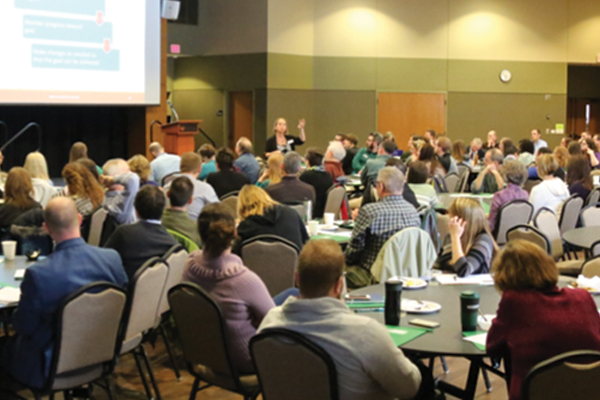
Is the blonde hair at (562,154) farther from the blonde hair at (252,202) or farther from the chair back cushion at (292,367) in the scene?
the chair back cushion at (292,367)

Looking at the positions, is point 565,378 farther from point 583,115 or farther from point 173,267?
point 583,115

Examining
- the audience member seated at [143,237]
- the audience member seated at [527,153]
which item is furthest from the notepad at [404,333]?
the audience member seated at [527,153]

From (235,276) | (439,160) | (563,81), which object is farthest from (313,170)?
(563,81)

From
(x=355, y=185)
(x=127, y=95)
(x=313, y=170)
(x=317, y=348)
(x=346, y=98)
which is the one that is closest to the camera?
(x=317, y=348)

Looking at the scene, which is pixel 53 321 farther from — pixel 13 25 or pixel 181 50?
pixel 181 50

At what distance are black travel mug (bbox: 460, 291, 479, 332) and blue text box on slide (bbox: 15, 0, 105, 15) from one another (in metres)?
10.1

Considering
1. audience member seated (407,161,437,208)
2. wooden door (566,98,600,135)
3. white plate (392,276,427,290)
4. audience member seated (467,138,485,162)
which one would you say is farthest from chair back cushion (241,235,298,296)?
wooden door (566,98,600,135)

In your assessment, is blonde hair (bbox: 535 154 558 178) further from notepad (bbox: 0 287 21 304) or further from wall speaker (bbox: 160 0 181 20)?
wall speaker (bbox: 160 0 181 20)

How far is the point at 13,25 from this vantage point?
1115 cm

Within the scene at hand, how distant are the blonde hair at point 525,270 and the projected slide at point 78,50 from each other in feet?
33.5

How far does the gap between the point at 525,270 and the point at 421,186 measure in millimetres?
4016

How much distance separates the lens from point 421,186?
676cm

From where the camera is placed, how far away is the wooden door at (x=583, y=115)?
20.7 m

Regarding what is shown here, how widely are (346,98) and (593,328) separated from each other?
49.6 feet
